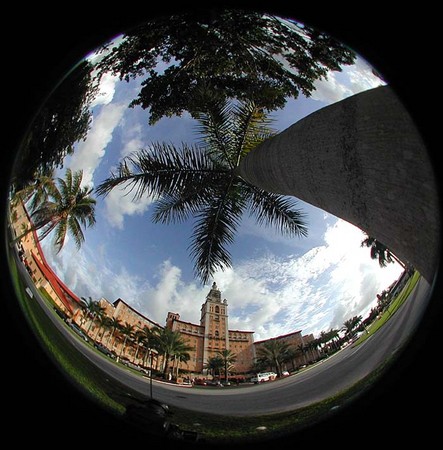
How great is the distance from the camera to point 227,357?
223 inches

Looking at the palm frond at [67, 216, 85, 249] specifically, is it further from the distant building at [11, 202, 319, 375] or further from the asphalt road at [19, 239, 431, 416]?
the asphalt road at [19, 239, 431, 416]

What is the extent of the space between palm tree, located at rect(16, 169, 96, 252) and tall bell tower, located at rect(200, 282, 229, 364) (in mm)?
3744

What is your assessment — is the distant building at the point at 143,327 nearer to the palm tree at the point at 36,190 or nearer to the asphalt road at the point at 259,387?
the palm tree at the point at 36,190

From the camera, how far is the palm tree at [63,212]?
4.43 metres

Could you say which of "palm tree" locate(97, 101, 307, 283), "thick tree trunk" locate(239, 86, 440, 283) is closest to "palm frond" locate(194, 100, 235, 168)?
"palm tree" locate(97, 101, 307, 283)

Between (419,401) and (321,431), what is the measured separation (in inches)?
28.1

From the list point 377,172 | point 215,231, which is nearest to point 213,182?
point 215,231

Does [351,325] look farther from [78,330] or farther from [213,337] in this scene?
[78,330]

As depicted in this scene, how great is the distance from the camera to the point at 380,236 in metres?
2.10

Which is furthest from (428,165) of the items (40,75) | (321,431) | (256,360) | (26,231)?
(256,360)

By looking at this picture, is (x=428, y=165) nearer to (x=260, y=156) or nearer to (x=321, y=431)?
(x=321, y=431)

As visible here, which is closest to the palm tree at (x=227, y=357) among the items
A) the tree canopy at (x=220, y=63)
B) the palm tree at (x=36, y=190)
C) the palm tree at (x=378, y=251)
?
the palm tree at (x=378, y=251)

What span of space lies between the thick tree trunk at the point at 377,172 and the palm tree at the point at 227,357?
405 centimetres

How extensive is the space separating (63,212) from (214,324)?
20.4ft
